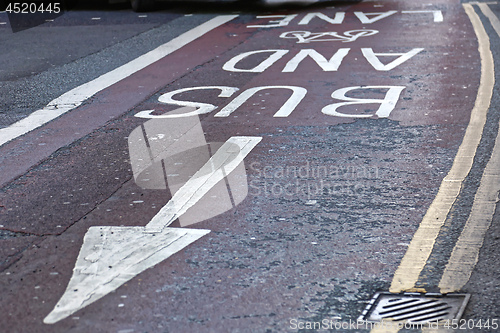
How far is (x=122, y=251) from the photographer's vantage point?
4.51 m

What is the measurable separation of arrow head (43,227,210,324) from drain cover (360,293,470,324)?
1.33 meters

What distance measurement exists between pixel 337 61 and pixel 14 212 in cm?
642

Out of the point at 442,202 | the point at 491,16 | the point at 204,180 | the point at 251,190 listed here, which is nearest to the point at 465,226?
the point at 442,202

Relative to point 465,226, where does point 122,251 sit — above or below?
above

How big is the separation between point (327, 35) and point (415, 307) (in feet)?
32.5

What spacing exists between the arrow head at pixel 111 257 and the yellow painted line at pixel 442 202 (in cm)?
131

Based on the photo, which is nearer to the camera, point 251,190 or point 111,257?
point 111,257

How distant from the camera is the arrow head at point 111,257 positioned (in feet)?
12.9

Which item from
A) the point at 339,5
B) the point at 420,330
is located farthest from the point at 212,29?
the point at 420,330

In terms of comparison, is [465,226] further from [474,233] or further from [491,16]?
[491,16]

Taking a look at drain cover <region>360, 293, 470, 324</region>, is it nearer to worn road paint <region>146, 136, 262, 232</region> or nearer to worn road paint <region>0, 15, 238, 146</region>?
worn road paint <region>146, 136, 262, 232</region>

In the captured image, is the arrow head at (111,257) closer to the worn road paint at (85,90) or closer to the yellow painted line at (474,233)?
the yellow painted line at (474,233)

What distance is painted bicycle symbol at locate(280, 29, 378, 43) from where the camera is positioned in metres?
12.6

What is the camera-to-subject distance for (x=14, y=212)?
5262mm
